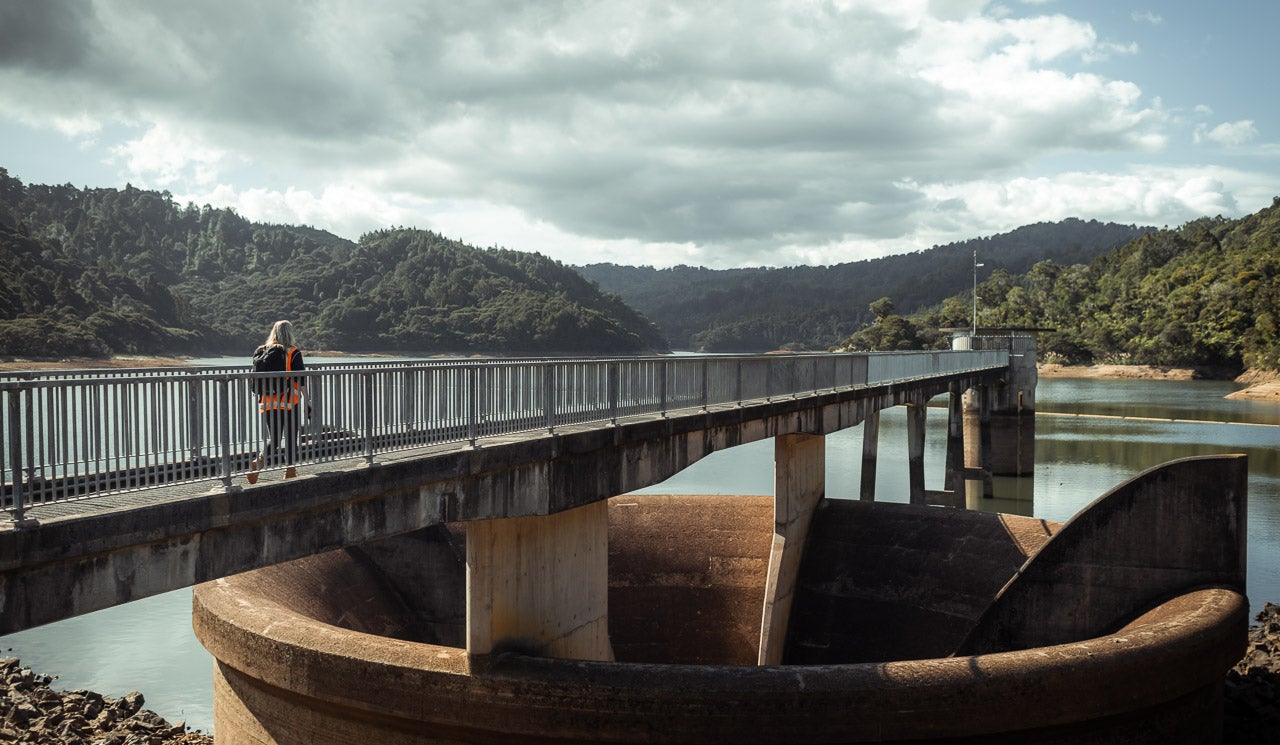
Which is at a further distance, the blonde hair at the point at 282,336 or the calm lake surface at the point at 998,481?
the calm lake surface at the point at 998,481

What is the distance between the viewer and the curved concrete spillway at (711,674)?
1012 centimetres

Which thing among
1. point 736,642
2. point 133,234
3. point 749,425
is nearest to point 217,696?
point 749,425

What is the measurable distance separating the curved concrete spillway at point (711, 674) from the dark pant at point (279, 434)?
356cm

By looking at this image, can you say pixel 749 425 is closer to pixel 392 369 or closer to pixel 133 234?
pixel 392 369

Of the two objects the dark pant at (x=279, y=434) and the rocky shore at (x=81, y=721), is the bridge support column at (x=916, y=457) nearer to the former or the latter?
the rocky shore at (x=81, y=721)

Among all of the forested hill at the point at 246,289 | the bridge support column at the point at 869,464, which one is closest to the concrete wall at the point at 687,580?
the bridge support column at the point at 869,464

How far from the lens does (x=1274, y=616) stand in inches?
812

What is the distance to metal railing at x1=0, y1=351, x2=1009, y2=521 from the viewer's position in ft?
21.1

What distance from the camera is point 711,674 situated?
10250 millimetres

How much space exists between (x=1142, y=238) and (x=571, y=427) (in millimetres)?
168344

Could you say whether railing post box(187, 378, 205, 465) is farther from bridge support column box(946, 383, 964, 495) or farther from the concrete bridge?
bridge support column box(946, 383, 964, 495)

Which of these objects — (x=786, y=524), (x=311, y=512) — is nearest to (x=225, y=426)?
(x=311, y=512)

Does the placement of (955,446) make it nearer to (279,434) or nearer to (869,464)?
(869,464)

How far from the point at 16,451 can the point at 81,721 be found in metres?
11.6
